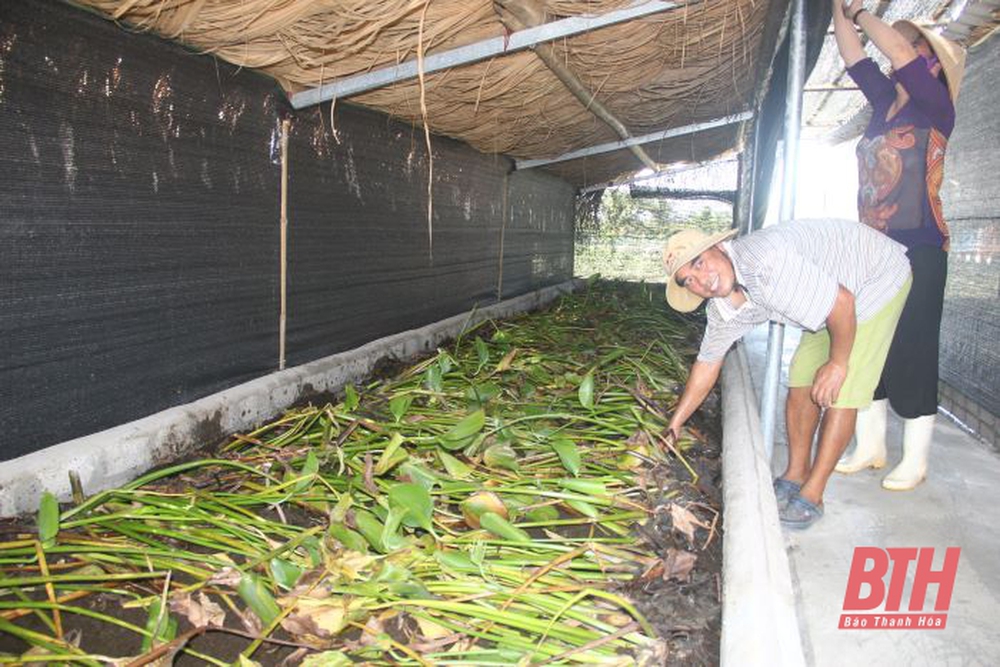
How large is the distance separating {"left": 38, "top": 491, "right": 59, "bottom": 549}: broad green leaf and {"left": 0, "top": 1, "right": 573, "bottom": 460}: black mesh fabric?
0.44 m

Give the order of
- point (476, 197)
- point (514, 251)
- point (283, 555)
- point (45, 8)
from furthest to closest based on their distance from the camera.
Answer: point (514, 251)
point (476, 197)
point (45, 8)
point (283, 555)

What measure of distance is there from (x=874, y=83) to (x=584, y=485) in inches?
76.7

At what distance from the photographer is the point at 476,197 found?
204 inches

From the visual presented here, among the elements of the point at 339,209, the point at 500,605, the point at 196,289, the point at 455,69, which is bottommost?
the point at 500,605

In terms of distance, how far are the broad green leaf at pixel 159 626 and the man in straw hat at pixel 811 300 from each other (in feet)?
4.80

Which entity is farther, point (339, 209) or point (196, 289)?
point (339, 209)

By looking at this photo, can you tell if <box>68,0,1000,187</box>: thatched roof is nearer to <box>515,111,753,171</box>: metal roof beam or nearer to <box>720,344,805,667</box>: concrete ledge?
<box>515,111,753,171</box>: metal roof beam

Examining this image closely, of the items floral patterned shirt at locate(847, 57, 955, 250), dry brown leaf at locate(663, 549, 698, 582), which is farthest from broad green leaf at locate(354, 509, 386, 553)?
floral patterned shirt at locate(847, 57, 955, 250)

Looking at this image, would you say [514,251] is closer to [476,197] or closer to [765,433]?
[476,197]

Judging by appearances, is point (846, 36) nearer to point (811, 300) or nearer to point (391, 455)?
point (811, 300)

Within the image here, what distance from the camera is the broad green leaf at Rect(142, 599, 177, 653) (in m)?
1.12

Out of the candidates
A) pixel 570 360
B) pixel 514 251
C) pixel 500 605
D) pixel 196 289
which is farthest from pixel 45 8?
pixel 514 251

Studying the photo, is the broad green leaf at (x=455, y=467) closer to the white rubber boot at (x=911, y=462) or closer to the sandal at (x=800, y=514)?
the sandal at (x=800, y=514)

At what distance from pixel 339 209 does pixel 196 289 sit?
103 cm
